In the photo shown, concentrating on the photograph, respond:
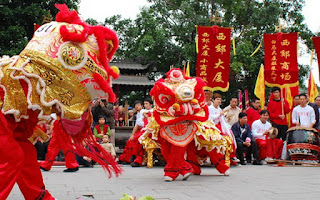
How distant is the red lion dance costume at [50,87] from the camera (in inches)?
102

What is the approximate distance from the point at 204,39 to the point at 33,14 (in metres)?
6.50

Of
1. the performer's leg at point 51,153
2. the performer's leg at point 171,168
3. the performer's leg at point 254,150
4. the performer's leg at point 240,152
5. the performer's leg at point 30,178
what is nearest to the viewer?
the performer's leg at point 30,178

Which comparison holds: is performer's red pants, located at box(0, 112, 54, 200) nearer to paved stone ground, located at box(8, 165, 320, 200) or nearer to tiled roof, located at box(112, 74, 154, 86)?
paved stone ground, located at box(8, 165, 320, 200)

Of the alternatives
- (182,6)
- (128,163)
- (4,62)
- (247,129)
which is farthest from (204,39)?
(4,62)

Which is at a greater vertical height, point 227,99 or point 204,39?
point 204,39

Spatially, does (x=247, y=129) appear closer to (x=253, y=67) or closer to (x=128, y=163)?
(x=128, y=163)

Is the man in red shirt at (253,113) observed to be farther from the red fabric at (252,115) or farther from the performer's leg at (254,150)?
the performer's leg at (254,150)

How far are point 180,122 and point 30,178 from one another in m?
2.78

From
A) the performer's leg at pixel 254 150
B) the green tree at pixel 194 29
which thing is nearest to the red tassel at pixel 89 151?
the performer's leg at pixel 254 150

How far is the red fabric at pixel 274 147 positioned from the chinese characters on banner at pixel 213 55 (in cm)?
266

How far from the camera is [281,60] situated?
10727 mm

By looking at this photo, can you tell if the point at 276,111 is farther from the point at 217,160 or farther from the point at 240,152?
the point at 217,160

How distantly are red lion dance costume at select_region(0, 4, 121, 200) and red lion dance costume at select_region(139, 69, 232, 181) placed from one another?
2.30 m

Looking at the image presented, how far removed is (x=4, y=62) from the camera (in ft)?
8.92
